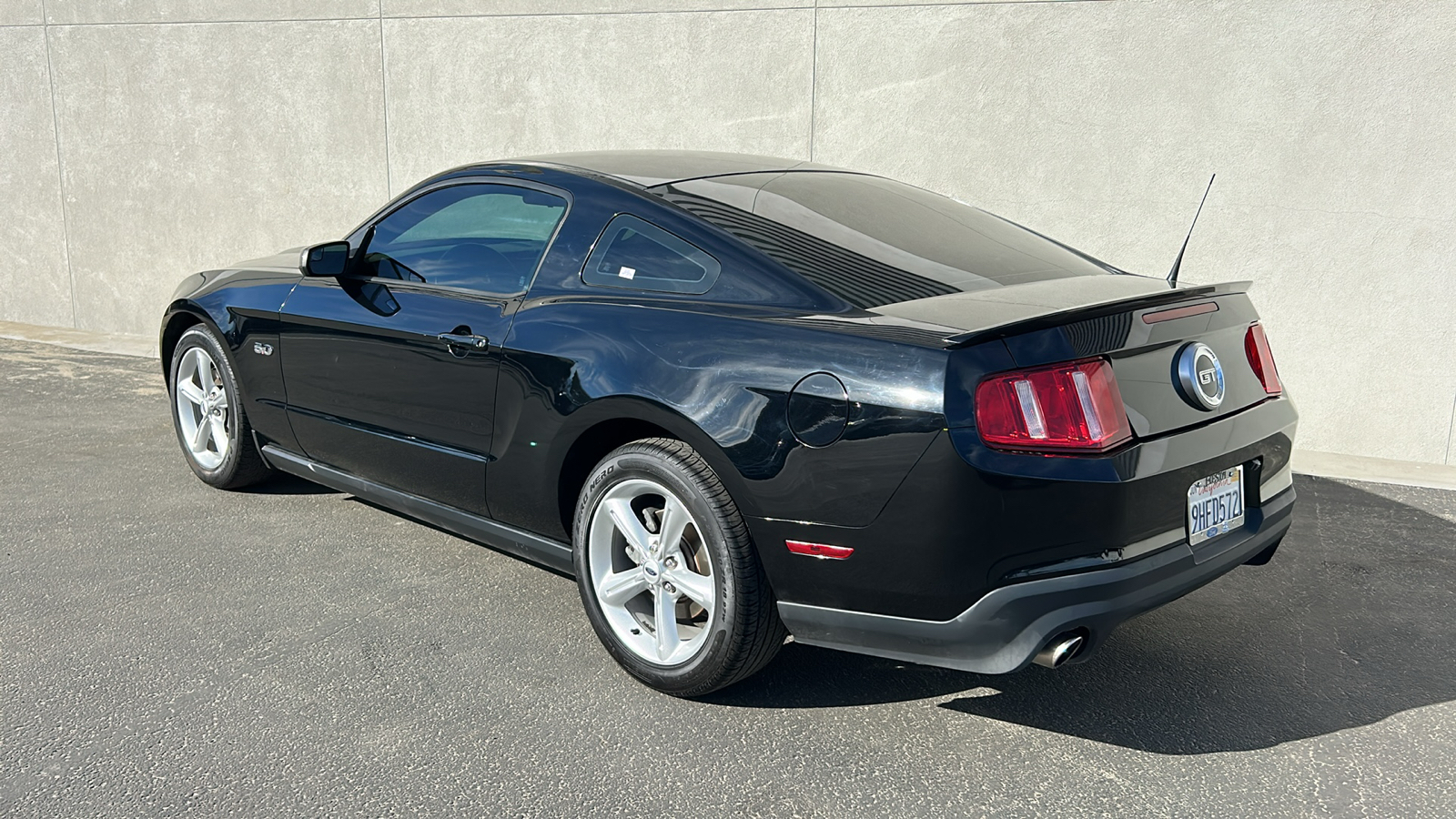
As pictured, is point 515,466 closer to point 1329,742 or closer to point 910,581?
point 910,581

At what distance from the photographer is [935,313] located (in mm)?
2918

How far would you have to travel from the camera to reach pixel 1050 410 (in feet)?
8.92

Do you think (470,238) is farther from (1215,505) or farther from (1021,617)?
(1215,505)

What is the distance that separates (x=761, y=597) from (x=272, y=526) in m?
2.55

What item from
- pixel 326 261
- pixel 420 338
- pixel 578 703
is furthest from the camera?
pixel 326 261

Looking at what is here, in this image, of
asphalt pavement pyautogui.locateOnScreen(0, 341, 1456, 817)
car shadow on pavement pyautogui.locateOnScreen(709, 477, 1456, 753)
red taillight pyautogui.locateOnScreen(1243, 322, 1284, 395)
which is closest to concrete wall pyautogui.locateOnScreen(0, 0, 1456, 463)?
asphalt pavement pyautogui.locateOnScreen(0, 341, 1456, 817)

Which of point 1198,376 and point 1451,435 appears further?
point 1451,435

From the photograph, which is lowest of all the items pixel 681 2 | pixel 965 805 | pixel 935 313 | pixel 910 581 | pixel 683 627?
pixel 965 805

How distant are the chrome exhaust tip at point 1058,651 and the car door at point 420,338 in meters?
1.84

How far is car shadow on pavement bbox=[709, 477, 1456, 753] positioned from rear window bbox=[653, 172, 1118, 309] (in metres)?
1.15

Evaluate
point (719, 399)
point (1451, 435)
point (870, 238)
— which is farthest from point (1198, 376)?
point (1451, 435)

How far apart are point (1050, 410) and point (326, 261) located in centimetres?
281

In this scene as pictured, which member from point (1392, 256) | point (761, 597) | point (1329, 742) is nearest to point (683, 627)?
point (761, 597)

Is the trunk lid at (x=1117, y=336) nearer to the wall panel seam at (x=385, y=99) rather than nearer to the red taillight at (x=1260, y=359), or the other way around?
the red taillight at (x=1260, y=359)
